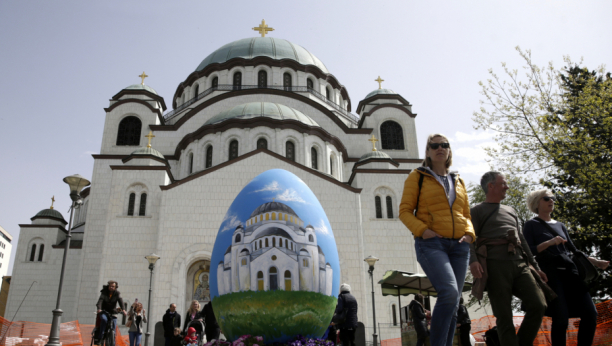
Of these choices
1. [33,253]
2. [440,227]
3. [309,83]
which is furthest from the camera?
[309,83]

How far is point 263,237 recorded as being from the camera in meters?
6.58

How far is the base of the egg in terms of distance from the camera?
6.16 meters

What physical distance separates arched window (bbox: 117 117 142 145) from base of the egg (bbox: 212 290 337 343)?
23.0m

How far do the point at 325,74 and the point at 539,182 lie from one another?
2130cm

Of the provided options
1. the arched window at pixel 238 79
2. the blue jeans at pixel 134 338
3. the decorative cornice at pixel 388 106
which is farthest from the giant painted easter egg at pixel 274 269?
the arched window at pixel 238 79

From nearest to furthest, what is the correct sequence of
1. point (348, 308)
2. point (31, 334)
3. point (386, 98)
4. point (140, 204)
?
point (348, 308)
point (31, 334)
point (140, 204)
point (386, 98)

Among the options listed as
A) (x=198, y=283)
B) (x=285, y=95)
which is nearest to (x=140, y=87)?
(x=285, y=95)

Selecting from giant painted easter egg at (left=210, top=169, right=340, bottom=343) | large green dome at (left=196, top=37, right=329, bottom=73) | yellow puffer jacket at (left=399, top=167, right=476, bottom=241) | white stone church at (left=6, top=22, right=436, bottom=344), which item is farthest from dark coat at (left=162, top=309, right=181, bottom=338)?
large green dome at (left=196, top=37, right=329, bottom=73)

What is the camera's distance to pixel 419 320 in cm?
861

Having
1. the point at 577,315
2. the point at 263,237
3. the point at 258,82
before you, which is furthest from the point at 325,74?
the point at 577,315

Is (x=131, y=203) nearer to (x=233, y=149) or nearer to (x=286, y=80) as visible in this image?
(x=233, y=149)

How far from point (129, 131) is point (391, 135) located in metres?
16.2

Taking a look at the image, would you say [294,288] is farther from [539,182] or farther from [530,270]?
[539,182]

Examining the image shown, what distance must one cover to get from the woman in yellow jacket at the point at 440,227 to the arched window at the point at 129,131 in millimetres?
25517
